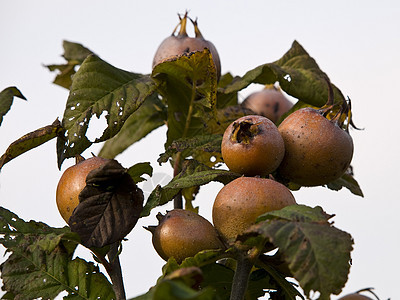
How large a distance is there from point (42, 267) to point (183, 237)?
46 centimetres

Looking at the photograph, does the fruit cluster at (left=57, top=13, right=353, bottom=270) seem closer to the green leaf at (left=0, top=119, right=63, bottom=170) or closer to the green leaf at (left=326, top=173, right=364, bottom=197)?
the green leaf at (left=0, top=119, right=63, bottom=170)

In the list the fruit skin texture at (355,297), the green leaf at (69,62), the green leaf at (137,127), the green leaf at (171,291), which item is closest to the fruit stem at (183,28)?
the green leaf at (137,127)

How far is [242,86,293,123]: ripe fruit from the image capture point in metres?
3.20

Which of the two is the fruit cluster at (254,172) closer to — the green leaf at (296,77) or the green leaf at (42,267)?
the green leaf at (42,267)

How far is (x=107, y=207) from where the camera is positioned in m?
1.67

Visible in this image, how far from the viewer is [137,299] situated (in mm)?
1398

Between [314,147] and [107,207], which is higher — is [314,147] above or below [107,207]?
above

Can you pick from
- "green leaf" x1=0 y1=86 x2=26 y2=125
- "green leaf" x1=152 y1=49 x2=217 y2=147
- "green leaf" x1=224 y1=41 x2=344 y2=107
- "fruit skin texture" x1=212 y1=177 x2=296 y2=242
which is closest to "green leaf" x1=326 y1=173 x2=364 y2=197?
"green leaf" x1=224 y1=41 x2=344 y2=107


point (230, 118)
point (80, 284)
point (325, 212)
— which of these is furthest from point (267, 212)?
point (230, 118)

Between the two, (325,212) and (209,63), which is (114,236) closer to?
(325,212)

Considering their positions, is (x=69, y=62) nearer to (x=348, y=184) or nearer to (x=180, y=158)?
(x=180, y=158)

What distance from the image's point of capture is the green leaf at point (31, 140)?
185 centimetres

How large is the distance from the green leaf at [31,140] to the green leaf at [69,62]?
910 millimetres

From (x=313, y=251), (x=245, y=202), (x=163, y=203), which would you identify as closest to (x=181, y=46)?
(x=163, y=203)
